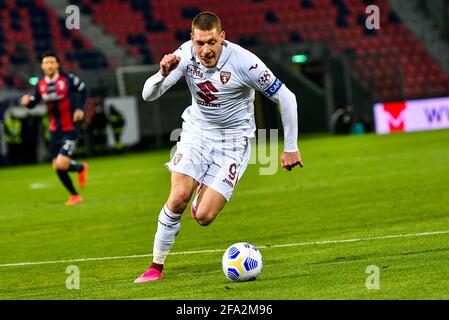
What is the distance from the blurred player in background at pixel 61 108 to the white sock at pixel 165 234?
27.3 ft

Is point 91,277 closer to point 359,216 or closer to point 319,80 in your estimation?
point 359,216

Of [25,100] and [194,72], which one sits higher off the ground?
[194,72]

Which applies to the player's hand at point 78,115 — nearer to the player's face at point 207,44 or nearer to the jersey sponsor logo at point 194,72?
the jersey sponsor logo at point 194,72

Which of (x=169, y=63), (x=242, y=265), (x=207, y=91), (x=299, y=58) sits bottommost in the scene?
(x=299, y=58)

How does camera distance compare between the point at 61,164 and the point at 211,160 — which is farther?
the point at 61,164

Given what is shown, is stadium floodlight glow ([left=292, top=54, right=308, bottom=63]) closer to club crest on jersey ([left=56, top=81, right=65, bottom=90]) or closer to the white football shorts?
club crest on jersey ([left=56, top=81, right=65, bottom=90])

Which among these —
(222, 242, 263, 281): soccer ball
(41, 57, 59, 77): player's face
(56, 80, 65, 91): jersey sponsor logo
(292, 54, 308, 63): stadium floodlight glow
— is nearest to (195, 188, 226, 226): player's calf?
(222, 242, 263, 281): soccer ball

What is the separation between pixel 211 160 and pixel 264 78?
949 millimetres

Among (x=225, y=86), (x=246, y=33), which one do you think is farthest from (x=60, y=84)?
(x=246, y=33)

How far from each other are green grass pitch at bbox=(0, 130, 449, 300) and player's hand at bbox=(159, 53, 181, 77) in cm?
171

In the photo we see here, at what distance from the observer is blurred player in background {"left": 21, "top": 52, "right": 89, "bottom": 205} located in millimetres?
17453

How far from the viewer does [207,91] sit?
927 cm

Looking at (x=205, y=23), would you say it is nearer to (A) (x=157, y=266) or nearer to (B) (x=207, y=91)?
(B) (x=207, y=91)

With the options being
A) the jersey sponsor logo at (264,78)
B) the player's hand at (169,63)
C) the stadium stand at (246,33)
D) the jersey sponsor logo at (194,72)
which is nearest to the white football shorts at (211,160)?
the jersey sponsor logo at (194,72)
